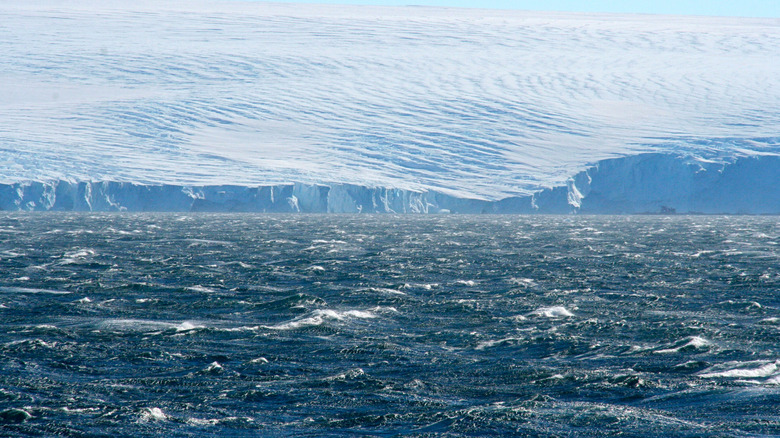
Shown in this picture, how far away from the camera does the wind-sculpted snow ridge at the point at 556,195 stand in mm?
74438

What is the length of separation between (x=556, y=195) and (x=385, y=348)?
231ft

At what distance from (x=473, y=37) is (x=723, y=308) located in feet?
370

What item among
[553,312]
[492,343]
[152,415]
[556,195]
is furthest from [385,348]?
[556,195]

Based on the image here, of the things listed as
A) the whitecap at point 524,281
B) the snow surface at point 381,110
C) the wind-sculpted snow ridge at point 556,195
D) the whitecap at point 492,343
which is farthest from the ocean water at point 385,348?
the snow surface at point 381,110

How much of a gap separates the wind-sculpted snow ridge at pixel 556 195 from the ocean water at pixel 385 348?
163ft

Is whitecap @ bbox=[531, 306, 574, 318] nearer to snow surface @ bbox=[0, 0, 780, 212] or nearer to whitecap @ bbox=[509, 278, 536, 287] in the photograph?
whitecap @ bbox=[509, 278, 536, 287]

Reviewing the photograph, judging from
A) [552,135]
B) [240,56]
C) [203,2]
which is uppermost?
[203,2]

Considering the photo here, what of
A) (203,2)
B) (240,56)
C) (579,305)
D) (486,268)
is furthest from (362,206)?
(203,2)

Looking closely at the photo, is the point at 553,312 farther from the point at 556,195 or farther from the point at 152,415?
the point at 556,195

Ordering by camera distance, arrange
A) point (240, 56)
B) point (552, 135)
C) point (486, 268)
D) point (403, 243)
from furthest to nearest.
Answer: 1. point (240, 56)
2. point (552, 135)
3. point (403, 243)
4. point (486, 268)

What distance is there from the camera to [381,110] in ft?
323

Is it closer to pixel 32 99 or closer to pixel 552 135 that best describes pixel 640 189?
pixel 552 135

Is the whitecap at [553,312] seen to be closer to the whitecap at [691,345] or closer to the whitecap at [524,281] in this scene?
the whitecap at [691,345]

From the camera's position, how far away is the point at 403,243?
117ft
